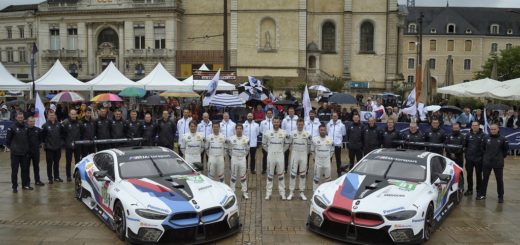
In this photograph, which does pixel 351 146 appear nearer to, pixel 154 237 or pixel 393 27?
pixel 154 237

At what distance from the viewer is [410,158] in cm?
1025

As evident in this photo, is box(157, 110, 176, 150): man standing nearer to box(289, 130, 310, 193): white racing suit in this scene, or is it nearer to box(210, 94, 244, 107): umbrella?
box(289, 130, 310, 193): white racing suit

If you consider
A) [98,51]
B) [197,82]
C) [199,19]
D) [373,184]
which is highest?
[199,19]

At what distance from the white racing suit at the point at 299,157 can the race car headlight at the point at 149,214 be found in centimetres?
454

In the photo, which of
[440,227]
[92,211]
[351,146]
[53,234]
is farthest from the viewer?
[351,146]

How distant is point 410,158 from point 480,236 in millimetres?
1947

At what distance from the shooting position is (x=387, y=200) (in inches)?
340

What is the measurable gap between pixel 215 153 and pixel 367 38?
51105 millimetres

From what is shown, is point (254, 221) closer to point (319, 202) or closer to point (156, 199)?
point (319, 202)

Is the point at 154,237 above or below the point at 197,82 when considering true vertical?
below

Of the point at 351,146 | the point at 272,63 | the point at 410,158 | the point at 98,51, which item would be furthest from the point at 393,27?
the point at 410,158

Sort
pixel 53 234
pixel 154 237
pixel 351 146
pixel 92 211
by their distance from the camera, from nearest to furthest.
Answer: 1. pixel 154 237
2. pixel 53 234
3. pixel 92 211
4. pixel 351 146

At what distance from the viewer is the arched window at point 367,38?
59781 millimetres

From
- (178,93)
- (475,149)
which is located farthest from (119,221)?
(178,93)
